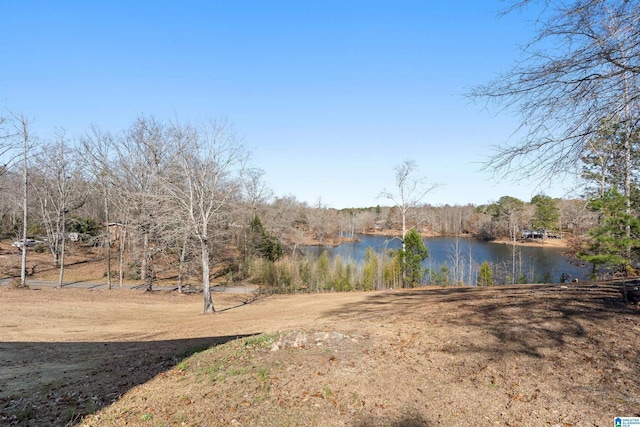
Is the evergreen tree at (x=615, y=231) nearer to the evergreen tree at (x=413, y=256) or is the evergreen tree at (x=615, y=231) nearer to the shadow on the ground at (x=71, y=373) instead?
the shadow on the ground at (x=71, y=373)

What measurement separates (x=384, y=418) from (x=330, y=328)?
135 inches

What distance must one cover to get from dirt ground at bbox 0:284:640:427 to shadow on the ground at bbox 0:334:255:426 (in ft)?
0.11

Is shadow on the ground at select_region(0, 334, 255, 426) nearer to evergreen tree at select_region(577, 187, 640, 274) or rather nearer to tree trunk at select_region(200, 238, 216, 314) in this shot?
tree trunk at select_region(200, 238, 216, 314)

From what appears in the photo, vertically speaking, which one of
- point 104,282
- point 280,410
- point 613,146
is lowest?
point 104,282

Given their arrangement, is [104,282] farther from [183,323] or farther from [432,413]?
[432,413]

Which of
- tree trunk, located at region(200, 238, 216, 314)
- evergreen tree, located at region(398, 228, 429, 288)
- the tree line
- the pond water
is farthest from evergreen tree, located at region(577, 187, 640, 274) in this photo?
the pond water

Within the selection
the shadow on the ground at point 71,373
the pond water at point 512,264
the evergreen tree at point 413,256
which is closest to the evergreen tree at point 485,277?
the pond water at point 512,264

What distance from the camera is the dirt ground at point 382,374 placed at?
167 inches

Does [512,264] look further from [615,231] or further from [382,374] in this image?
[382,374]

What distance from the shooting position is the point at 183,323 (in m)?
13.6

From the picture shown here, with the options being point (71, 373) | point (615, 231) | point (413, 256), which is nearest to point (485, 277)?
point (413, 256)

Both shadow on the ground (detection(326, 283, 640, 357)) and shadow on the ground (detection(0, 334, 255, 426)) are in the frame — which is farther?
shadow on the ground (detection(326, 283, 640, 357))

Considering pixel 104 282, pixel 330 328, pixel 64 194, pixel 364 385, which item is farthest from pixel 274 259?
pixel 364 385

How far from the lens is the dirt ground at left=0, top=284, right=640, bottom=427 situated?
4238mm
